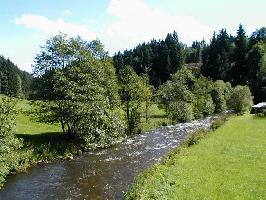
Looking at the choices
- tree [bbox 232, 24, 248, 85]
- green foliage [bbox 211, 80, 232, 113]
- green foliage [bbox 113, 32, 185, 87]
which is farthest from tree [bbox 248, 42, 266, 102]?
green foliage [bbox 113, 32, 185, 87]

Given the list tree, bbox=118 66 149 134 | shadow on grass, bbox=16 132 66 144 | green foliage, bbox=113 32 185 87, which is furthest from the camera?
green foliage, bbox=113 32 185 87

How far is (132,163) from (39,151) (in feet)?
40.9

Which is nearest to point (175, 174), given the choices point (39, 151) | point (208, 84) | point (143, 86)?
point (39, 151)

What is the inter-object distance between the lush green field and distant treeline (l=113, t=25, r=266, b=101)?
8272 centimetres

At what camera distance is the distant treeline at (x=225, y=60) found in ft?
447

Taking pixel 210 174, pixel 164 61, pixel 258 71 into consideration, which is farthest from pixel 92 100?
pixel 164 61

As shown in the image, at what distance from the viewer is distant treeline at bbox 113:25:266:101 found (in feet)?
447

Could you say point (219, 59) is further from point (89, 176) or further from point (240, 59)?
point (89, 176)

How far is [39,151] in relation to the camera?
48969 millimetres

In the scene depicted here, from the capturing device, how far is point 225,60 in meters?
157

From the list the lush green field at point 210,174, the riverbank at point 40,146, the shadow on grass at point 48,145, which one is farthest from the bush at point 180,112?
the lush green field at point 210,174

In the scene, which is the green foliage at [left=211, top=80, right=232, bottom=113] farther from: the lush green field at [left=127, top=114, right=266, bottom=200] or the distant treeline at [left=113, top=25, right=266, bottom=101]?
the lush green field at [left=127, top=114, right=266, bottom=200]

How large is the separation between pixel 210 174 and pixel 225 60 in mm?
130901

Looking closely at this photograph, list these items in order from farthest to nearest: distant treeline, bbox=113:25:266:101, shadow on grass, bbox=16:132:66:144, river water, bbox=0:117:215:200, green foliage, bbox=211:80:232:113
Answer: distant treeline, bbox=113:25:266:101 < green foliage, bbox=211:80:232:113 < shadow on grass, bbox=16:132:66:144 < river water, bbox=0:117:215:200
